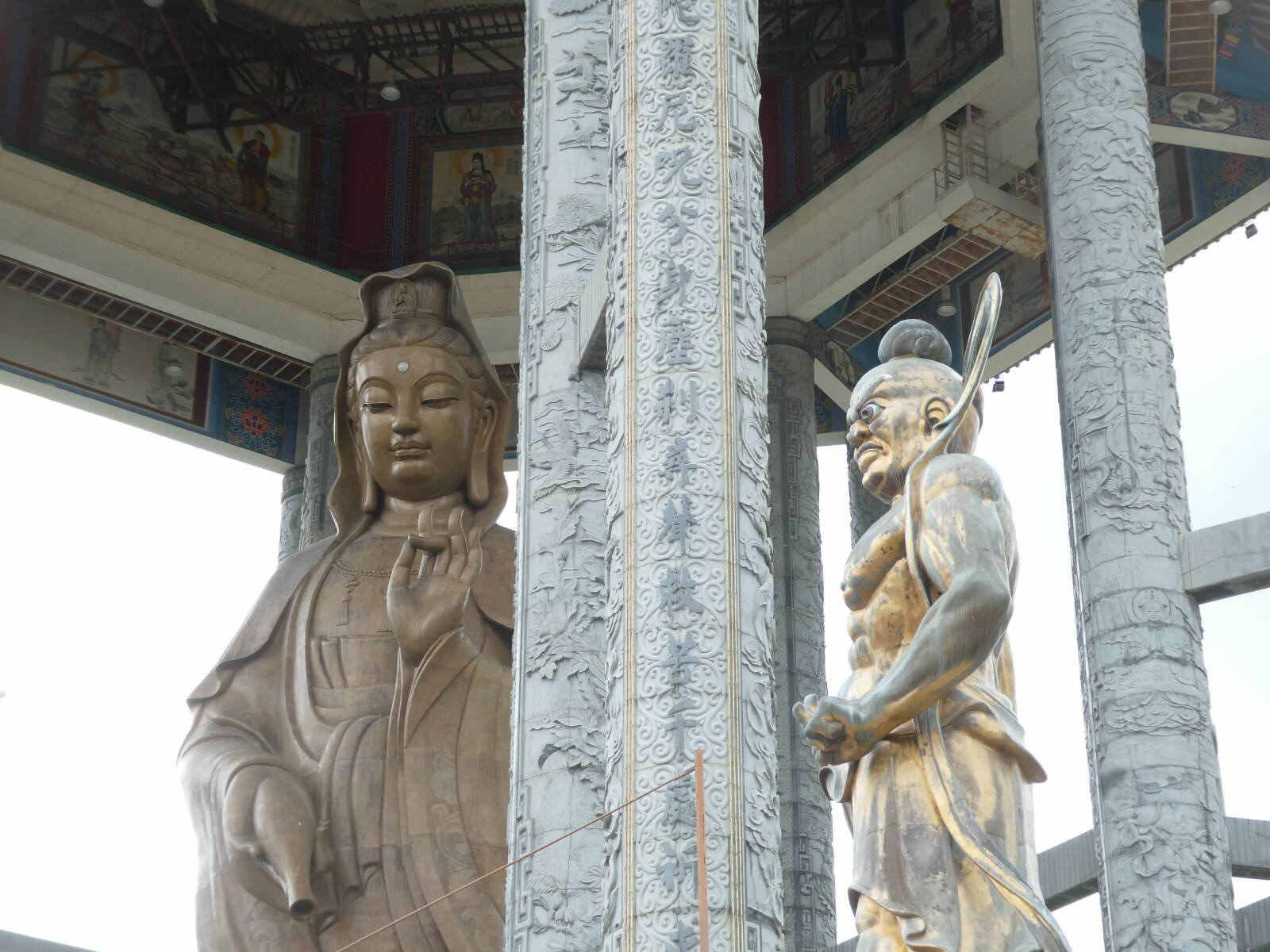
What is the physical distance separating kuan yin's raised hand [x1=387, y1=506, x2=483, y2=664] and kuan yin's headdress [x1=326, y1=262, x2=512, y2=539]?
637 millimetres

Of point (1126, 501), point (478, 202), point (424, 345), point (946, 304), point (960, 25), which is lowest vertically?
point (1126, 501)

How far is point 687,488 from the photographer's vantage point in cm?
657

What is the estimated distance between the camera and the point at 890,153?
1339 centimetres

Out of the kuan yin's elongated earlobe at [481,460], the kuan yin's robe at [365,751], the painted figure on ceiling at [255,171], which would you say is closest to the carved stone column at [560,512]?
the kuan yin's robe at [365,751]

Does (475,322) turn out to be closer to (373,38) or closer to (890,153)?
(373,38)

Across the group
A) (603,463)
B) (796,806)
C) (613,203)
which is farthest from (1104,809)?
(796,806)

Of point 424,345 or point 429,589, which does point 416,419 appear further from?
point 429,589

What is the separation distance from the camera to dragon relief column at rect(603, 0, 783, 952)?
19.9ft

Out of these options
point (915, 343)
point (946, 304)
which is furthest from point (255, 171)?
point (915, 343)

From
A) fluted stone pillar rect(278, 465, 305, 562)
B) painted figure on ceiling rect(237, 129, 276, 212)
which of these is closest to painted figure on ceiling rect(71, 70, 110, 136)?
painted figure on ceiling rect(237, 129, 276, 212)

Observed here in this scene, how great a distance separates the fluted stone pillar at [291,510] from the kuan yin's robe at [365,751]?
4.62m

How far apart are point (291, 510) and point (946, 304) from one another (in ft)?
15.0

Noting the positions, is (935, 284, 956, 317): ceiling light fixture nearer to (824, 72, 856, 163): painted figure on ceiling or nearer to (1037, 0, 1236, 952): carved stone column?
(824, 72, 856, 163): painted figure on ceiling

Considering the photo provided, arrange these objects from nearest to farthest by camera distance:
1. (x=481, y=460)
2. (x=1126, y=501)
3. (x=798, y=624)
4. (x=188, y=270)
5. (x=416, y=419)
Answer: (x=1126, y=501)
(x=416, y=419)
(x=481, y=460)
(x=798, y=624)
(x=188, y=270)
